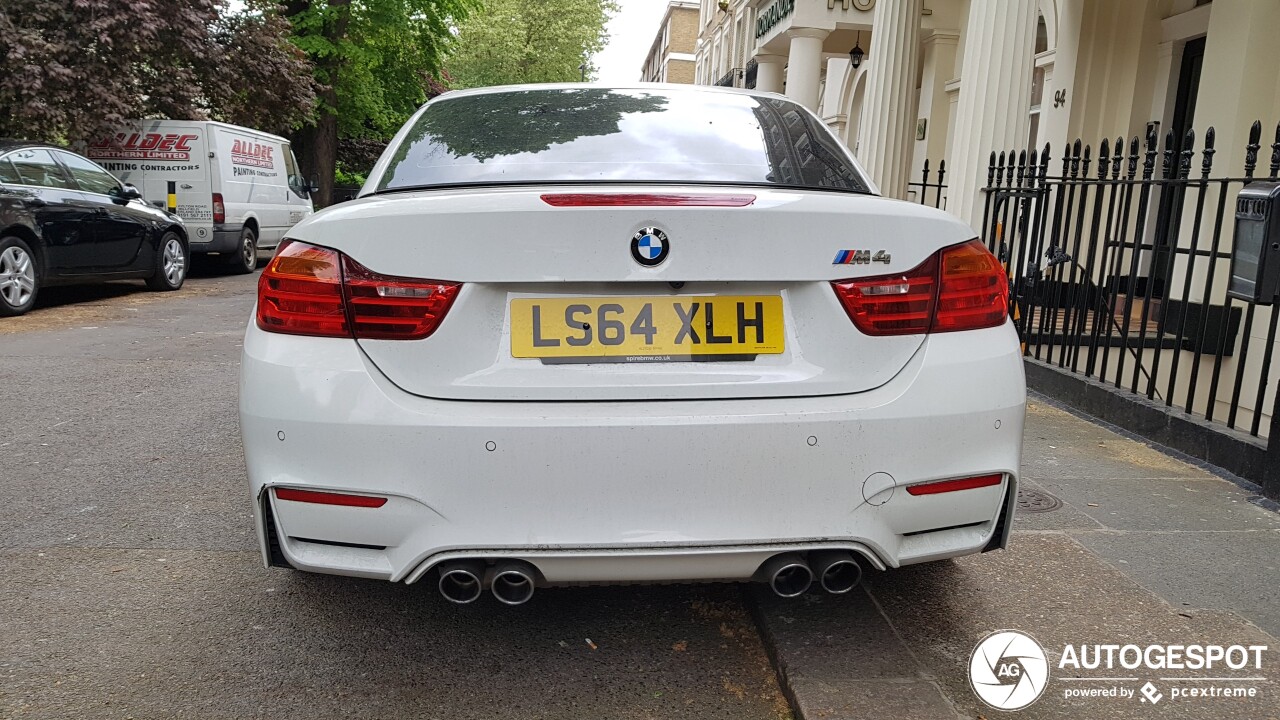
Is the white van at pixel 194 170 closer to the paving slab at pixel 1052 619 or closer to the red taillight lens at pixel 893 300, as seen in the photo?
the paving slab at pixel 1052 619

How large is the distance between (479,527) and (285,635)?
3.14 ft

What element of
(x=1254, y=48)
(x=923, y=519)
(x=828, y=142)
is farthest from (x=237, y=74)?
(x=923, y=519)

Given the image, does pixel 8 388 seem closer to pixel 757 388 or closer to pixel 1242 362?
pixel 757 388

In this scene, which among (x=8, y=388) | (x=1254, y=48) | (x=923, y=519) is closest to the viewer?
(x=923, y=519)

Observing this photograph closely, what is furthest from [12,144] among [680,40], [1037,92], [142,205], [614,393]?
[680,40]

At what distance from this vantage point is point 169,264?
39.3 ft

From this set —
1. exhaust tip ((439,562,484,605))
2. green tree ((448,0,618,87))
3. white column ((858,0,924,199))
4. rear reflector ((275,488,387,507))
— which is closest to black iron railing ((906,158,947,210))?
white column ((858,0,924,199))

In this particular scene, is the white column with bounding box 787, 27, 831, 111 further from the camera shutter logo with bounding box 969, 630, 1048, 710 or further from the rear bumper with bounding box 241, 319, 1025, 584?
the rear bumper with bounding box 241, 319, 1025, 584

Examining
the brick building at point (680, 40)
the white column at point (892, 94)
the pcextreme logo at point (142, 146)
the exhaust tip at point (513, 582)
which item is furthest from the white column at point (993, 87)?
the brick building at point (680, 40)

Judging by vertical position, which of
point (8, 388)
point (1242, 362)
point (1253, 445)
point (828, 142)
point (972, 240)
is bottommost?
point (8, 388)

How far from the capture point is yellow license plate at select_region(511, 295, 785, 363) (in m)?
2.29

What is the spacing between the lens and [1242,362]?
189 inches

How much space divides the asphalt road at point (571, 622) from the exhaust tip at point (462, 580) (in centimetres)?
30

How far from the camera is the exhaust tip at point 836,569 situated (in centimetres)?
237
